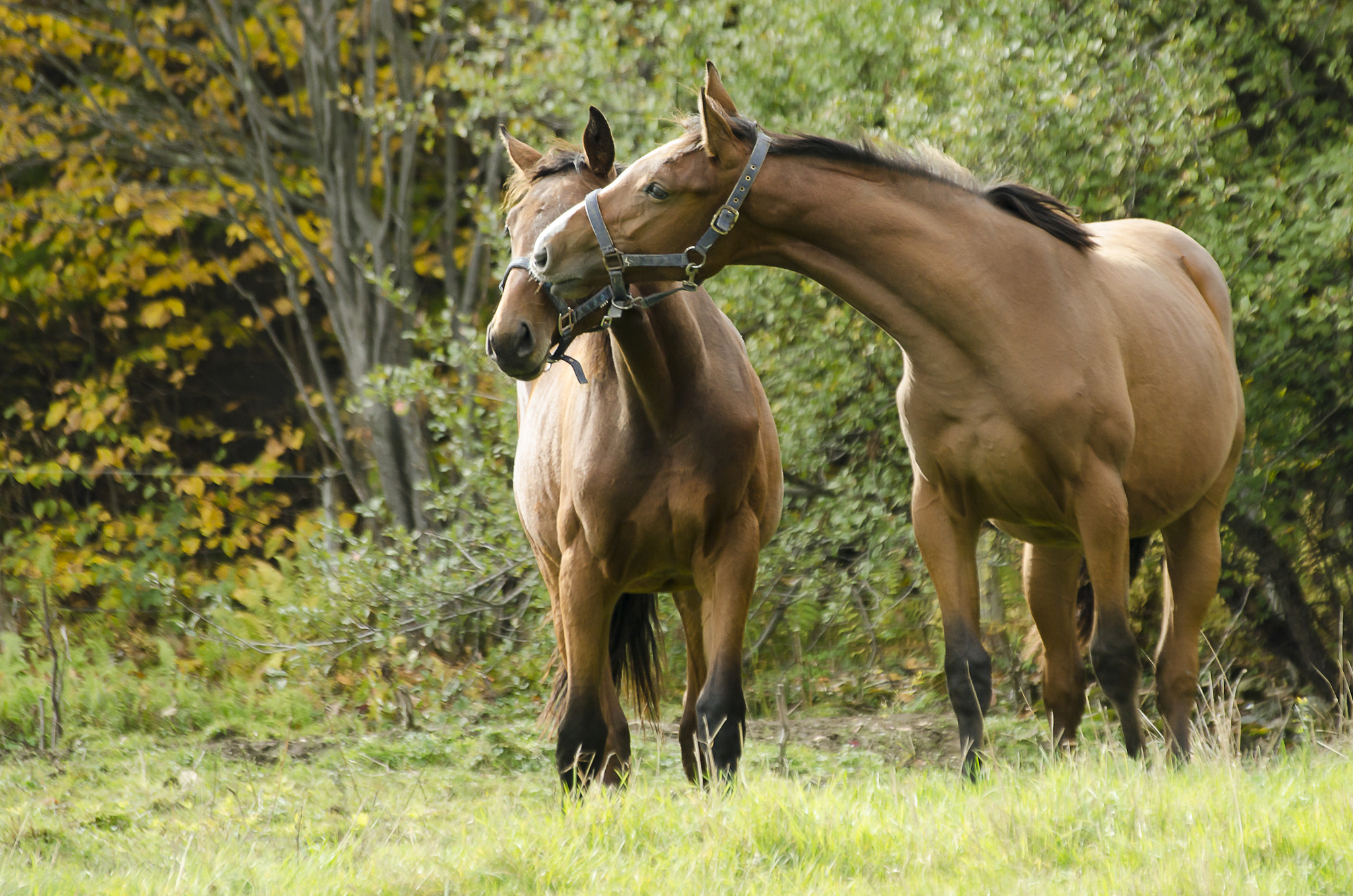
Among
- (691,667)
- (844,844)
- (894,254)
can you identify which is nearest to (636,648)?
(691,667)

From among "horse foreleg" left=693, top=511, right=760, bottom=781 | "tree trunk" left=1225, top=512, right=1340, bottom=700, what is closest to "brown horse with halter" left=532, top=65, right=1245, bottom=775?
"horse foreleg" left=693, top=511, right=760, bottom=781

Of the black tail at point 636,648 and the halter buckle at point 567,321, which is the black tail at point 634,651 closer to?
the black tail at point 636,648

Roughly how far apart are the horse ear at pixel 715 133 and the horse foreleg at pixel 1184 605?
8.34 feet

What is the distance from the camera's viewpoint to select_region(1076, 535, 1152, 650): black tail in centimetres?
530

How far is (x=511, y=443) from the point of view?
22.1ft

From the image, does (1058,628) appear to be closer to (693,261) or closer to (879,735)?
(879,735)

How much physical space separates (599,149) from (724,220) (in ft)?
2.71

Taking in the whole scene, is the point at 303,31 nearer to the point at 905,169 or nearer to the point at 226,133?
the point at 226,133

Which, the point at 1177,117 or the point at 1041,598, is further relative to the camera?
the point at 1177,117

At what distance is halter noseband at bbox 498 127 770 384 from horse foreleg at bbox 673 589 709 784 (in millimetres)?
1509

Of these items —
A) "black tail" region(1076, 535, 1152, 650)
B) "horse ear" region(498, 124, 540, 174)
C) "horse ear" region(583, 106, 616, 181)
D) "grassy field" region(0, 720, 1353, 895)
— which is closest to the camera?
"grassy field" region(0, 720, 1353, 895)

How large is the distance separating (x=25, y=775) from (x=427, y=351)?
4.73 m

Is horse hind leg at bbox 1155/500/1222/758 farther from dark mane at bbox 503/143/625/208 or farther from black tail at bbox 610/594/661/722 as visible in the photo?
dark mane at bbox 503/143/625/208

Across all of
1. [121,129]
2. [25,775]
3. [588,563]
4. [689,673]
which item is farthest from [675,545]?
[121,129]
